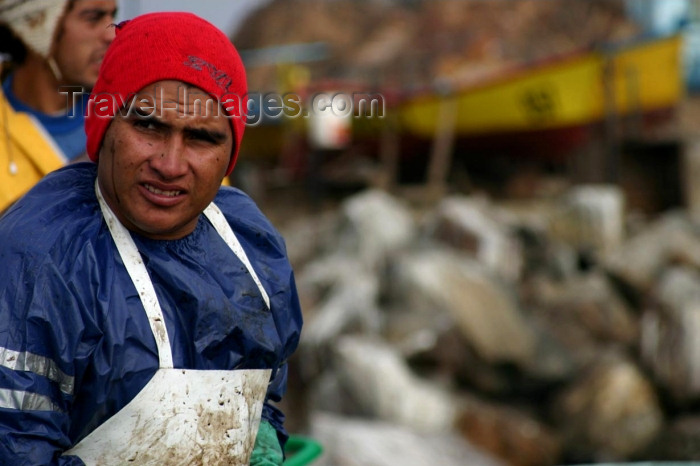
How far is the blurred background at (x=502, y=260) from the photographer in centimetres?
731

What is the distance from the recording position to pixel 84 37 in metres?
2.46

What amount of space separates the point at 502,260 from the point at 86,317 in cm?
846

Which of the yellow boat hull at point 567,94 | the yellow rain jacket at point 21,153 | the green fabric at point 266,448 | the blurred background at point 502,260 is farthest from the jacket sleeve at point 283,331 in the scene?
the yellow boat hull at point 567,94

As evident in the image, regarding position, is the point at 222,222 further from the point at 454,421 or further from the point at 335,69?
the point at 335,69

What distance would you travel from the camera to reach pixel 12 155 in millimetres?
2410

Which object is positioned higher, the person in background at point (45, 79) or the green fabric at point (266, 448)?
the person in background at point (45, 79)

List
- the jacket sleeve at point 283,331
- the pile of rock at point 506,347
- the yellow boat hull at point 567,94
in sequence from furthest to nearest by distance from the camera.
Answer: the yellow boat hull at point 567,94 < the pile of rock at point 506,347 < the jacket sleeve at point 283,331

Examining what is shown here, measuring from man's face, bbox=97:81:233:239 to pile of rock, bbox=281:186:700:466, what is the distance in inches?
182

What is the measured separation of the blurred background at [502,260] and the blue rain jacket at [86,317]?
1760 millimetres

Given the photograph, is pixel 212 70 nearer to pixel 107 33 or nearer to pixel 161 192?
pixel 161 192

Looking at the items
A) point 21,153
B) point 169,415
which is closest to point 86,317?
point 169,415

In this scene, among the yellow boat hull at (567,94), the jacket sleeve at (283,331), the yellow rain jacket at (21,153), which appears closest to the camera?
the jacket sleeve at (283,331)

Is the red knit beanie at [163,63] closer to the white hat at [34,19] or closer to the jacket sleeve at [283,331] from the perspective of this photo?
the jacket sleeve at [283,331]

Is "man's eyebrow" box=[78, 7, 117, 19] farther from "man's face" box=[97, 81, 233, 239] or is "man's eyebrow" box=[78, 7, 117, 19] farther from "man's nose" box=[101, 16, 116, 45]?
"man's face" box=[97, 81, 233, 239]
